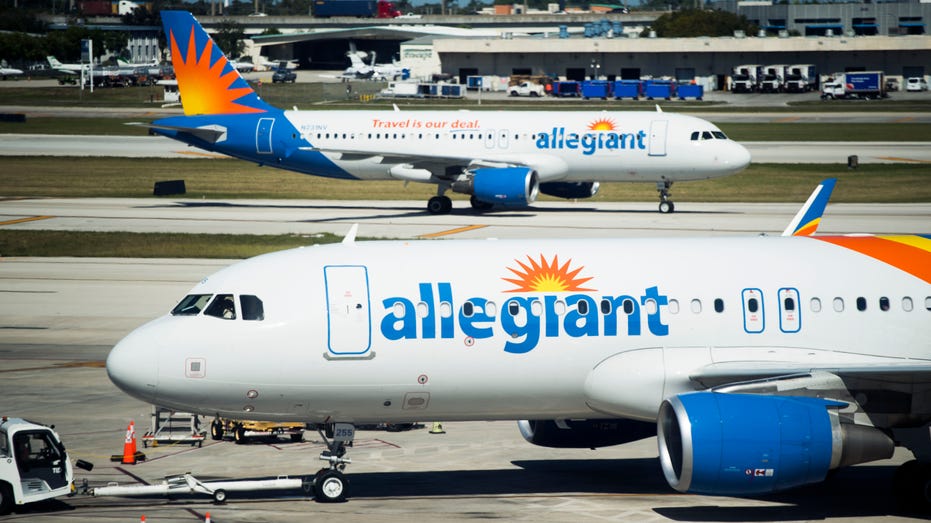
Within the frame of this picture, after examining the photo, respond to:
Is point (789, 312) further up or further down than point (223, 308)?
further down

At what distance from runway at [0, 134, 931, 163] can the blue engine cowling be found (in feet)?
95.9

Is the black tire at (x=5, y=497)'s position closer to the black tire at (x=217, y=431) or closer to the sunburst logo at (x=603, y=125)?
the black tire at (x=217, y=431)

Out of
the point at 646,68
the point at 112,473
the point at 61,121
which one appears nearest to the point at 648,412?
the point at 112,473

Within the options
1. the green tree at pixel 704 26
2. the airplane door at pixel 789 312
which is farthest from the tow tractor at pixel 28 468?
the green tree at pixel 704 26

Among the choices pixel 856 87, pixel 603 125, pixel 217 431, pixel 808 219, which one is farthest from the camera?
pixel 856 87

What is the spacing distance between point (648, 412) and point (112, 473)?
9120mm

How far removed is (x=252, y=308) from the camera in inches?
701

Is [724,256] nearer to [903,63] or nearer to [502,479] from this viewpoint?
[502,479]

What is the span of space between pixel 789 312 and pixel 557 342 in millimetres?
3675

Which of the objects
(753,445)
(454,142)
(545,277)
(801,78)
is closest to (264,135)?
(454,142)

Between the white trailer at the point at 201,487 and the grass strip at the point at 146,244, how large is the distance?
24.3m

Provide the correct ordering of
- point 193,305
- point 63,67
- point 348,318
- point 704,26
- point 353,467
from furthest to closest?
point 704,26
point 63,67
point 353,467
point 193,305
point 348,318

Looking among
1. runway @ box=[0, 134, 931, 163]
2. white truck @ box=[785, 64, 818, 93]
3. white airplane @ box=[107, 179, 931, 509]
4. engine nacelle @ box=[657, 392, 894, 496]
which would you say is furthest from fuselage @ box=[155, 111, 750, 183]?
white truck @ box=[785, 64, 818, 93]

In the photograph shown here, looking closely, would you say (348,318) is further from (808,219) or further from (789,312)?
(808,219)
